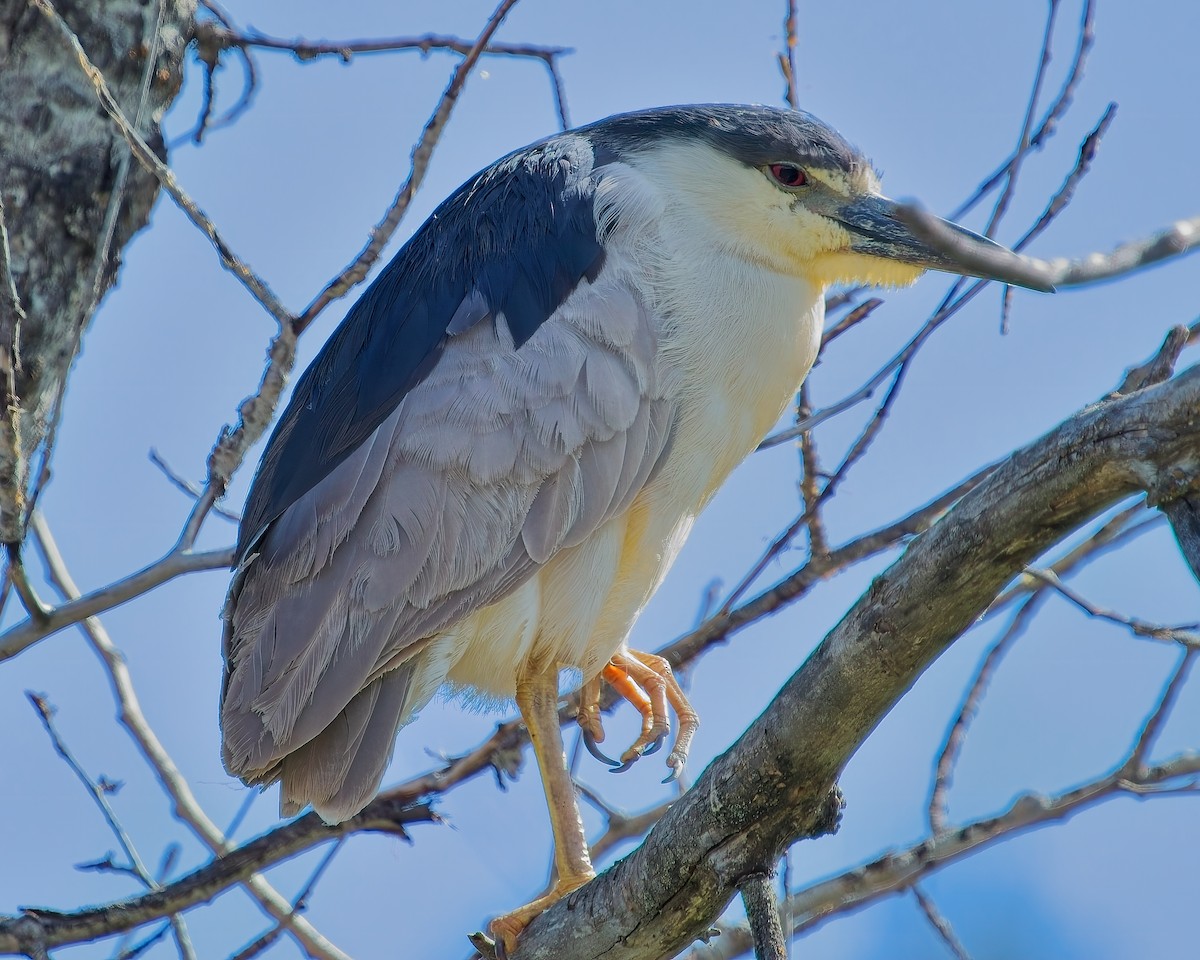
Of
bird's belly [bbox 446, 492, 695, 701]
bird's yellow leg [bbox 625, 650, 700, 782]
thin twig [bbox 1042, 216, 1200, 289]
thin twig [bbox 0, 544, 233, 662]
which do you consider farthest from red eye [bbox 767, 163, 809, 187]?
thin twig [bbox 1042, 216, 1200, 289]

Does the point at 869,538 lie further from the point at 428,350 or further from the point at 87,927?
the point at 87,927

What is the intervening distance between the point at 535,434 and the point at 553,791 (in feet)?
2.46

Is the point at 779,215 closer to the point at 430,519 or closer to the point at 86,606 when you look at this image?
the point at 430,519

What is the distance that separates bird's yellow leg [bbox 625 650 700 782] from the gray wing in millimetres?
570

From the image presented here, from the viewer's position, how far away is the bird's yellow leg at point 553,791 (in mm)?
2701

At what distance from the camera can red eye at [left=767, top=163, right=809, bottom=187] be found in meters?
3.19

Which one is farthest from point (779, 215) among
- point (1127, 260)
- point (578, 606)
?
point (1127, 260)

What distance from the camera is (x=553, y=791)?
2883 millimetres

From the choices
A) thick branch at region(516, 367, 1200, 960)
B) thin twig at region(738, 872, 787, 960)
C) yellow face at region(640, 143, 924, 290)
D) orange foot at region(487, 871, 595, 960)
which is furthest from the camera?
yellow face at region(640, 143, 924, 290)

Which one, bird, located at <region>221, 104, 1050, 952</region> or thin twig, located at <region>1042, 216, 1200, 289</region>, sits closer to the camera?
thin twig, located at <region>1042, 216, 1200, 289</region>

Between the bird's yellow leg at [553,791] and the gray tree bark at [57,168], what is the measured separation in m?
1.17

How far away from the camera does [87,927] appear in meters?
2.59

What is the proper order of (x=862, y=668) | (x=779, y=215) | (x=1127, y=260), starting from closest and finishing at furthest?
(x=1127, y=260) < (x=862, y=668) < (x=779, y=215)

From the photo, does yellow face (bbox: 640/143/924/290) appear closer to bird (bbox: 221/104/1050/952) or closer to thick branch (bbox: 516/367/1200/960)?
bird (bbox: 221/104/1050/952)
